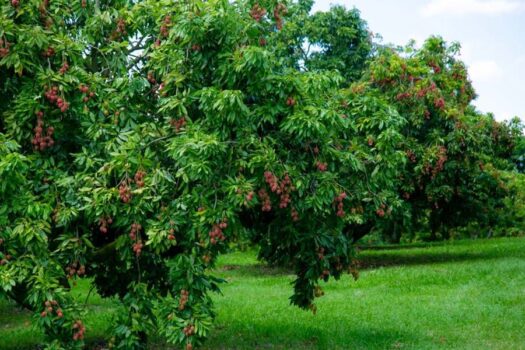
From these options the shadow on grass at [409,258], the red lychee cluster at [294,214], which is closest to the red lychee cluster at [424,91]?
the shadow on grass at [409,258]

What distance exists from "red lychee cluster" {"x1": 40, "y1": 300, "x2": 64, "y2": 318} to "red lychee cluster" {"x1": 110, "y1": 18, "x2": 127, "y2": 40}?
394cm

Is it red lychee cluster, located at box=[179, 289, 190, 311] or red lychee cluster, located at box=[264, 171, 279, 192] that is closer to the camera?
red lychee cluster, located at box=[264, 171, 279, 192]

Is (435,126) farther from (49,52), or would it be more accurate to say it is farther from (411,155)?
(49,52)

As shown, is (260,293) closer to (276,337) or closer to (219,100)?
(276,337)

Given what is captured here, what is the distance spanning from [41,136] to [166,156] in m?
1.48

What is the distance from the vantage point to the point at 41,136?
8906mm

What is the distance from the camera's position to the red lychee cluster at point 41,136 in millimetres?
8758

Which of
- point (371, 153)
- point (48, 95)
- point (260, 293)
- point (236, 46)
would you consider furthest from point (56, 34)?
point (260, 293)

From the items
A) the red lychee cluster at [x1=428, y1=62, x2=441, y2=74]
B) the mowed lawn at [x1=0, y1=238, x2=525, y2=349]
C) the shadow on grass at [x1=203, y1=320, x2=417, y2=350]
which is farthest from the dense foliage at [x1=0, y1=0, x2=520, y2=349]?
the red lychee cluster at [x1=428, y1=62, x2=441, y2=74]

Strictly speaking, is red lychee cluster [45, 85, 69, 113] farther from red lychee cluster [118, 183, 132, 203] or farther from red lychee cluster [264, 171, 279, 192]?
red lychee cluster [264, 171, 279, 192]

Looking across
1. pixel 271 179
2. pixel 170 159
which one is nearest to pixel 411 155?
pixel 170 159

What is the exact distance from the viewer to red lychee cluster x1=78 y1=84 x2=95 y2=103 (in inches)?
350

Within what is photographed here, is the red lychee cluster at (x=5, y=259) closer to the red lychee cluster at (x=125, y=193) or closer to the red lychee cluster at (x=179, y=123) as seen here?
the red lychee cluster at (x=125, y=193)

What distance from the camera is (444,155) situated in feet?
67.3
